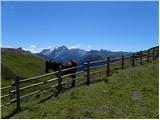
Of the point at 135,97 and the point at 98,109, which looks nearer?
the point at 98,109

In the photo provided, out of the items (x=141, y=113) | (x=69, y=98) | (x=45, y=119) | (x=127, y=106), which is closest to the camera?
(x=45, y=119)

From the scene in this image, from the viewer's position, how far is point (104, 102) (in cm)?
1744

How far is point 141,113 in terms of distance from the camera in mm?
15812

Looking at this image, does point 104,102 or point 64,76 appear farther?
point 64,76

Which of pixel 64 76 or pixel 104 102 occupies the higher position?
pixel 64 76

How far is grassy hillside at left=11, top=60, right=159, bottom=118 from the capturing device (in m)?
15.6

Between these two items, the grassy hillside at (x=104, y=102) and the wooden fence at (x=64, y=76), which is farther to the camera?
the wooden fence at (x=64, y=76)

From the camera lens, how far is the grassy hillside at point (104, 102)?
15.6 metres

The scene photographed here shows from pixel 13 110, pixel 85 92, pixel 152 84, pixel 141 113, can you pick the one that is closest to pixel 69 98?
pixel 85 92

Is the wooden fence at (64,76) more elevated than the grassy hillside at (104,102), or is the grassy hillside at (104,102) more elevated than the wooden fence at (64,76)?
the wooden fence at (64,76)

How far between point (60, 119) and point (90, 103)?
272cm

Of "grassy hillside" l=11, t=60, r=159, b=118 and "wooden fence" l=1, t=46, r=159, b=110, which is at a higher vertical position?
"wooden fence" l=1, t=46, r=159, b=110

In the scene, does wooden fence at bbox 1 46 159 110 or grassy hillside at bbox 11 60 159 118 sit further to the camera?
wooden fence at bbox 1 46 159 110

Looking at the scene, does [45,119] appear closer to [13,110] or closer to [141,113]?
[13,110]
